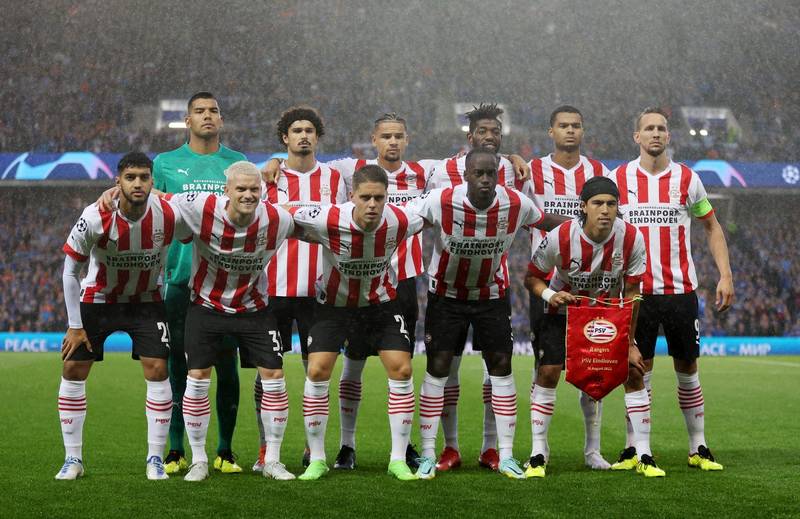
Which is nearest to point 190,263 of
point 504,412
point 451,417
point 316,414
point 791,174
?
point 316,414

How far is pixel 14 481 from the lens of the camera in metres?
5.36

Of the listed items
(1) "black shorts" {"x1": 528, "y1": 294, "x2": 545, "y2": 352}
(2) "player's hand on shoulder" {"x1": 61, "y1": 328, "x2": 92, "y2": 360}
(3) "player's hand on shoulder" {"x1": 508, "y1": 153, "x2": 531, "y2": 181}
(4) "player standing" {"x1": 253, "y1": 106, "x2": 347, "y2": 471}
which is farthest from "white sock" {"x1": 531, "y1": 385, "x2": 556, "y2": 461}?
(2) "player's hand on shoulder" {"x1": 61, "y1": 328, "x2": 92, "y2": 360}

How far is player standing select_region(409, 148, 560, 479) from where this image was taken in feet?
18.5

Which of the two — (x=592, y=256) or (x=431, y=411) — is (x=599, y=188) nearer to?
(x=592, y=256)

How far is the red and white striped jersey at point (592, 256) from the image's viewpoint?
5715mm

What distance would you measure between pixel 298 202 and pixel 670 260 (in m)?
2.22

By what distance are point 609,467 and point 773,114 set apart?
24.7 metres

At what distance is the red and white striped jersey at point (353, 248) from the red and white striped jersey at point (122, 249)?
2.47 ft

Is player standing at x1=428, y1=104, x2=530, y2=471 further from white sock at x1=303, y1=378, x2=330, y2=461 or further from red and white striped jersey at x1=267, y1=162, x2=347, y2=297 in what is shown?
white sock at x1=303, y1=378, x2=330, y2=461

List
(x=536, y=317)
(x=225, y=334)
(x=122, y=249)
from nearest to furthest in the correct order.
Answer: (x=122, y=249), (x=225, y=334), (x=536, y=317)

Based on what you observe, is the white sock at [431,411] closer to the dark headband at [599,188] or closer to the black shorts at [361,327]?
the black shorts at [361,327]

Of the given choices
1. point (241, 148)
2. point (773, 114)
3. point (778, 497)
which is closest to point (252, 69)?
point (241, 148)

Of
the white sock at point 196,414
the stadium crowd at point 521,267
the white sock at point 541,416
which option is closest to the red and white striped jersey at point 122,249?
the white sock at point 196,414

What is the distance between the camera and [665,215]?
20.0 ft
